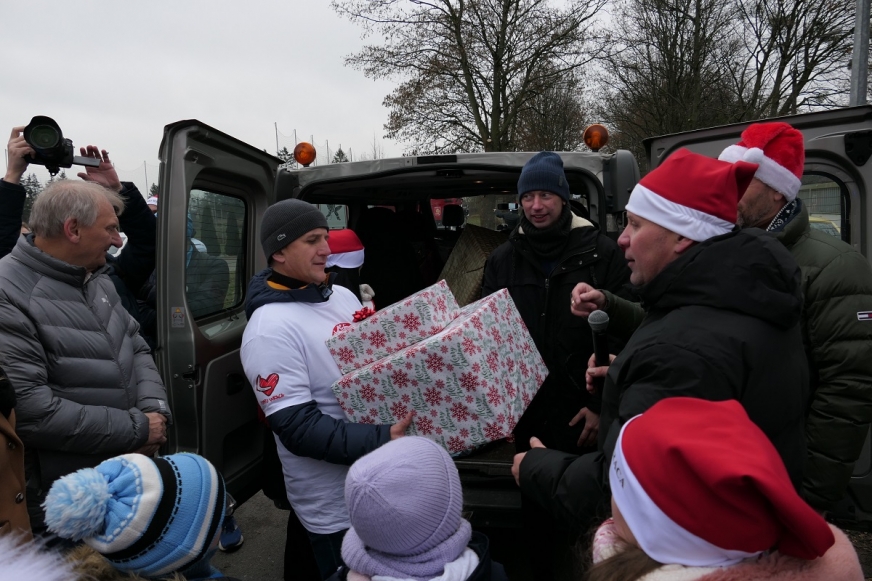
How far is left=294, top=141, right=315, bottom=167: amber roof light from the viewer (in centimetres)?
372

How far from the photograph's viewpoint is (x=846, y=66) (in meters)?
17.3

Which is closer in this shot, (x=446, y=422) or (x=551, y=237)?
(x=446, y=422)

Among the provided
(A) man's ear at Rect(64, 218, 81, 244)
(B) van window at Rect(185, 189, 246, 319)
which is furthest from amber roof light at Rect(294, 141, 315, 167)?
(A) man's ear at Rect(64, 218, 81, 244)

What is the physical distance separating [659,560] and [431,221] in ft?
16.6

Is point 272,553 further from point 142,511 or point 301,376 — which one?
point 142,511

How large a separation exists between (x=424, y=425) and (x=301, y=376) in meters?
0.47

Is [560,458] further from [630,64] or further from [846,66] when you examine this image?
[630,64]

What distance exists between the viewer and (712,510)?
0.98 metres

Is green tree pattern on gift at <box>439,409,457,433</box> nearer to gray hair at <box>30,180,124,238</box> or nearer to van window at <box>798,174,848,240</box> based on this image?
gray hair at <box>30,180,124,238</box>

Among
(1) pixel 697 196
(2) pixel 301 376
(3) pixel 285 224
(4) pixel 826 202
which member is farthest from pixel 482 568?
(4) pixel 826 202

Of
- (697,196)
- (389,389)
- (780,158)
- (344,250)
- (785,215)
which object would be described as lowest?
(389,389)

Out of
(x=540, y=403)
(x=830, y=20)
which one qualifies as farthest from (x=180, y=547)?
(x=830, y=20)

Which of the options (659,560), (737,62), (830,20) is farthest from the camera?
(737,62)

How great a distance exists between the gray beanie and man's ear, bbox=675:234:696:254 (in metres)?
1.33
